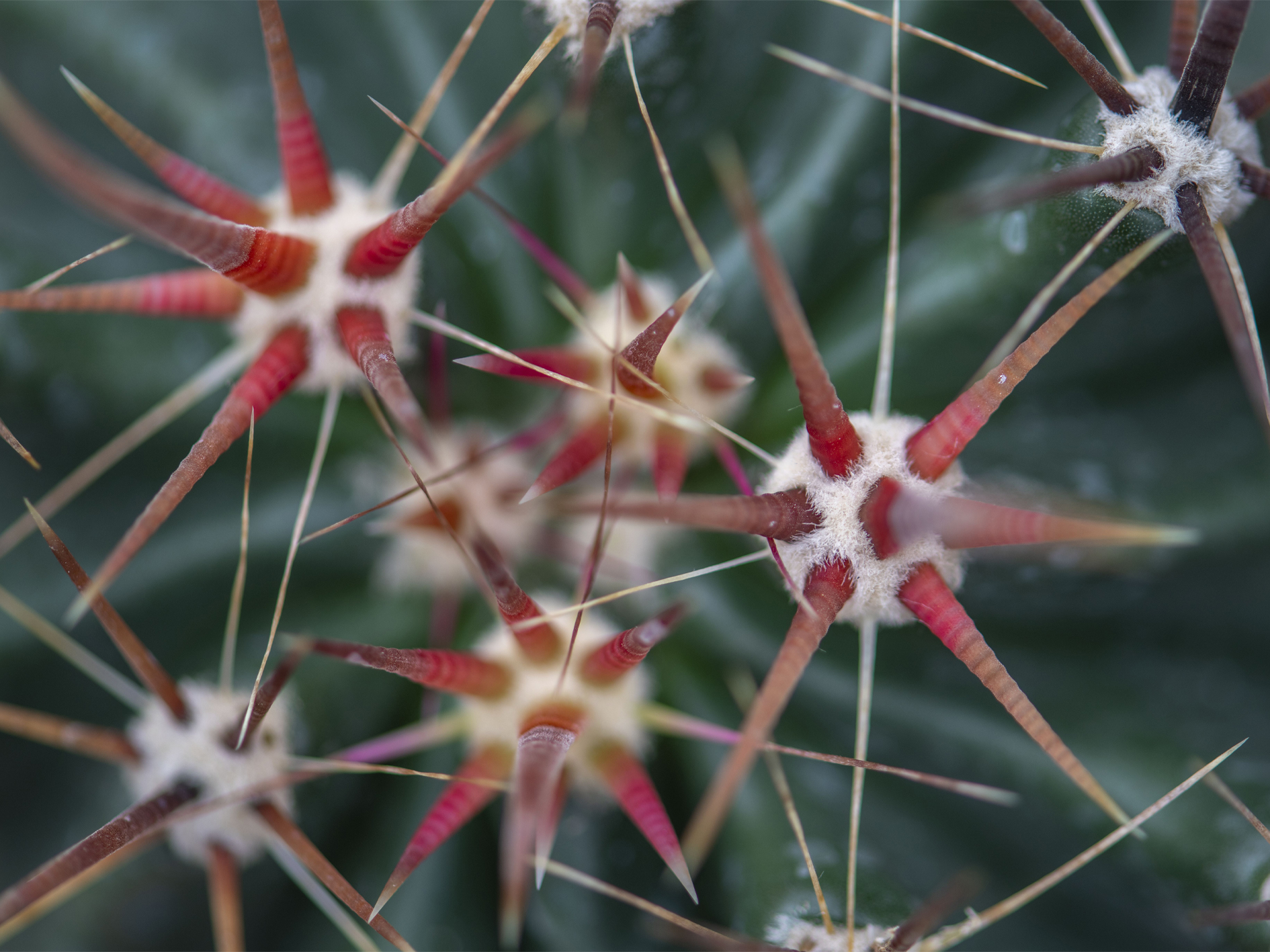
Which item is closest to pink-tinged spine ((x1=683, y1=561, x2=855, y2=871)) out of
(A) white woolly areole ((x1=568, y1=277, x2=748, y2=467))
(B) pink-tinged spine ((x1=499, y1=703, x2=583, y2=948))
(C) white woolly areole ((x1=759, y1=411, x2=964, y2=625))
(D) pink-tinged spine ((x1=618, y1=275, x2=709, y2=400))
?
(C) white woolly areole ((x1=759, y1=411, x2=964, y2=625))

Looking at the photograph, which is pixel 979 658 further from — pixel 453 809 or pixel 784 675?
pixel 453 809

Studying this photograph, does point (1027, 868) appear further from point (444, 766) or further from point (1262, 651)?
point (444, 766)

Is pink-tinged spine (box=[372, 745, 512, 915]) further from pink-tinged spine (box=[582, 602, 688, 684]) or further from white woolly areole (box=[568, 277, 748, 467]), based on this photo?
white woolly areole (box=[568, 277, 748, 467])

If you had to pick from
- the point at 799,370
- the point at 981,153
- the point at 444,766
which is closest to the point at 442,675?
the point at 444,766

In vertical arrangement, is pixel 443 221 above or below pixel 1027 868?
above

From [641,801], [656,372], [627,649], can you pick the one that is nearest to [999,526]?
[627,649]

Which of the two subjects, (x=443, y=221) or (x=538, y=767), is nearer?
(x=538, y=767)
